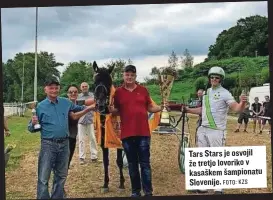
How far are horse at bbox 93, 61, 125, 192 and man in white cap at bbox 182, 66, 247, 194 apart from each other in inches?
36.3

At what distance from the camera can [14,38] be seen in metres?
5.21

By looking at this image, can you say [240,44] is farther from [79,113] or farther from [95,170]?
[95,170]

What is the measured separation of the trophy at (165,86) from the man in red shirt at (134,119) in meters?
0.20

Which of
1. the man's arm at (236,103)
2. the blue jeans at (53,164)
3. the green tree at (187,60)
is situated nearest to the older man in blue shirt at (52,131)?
the blue jeans at (53,164)

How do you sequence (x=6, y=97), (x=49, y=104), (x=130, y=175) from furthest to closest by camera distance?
1. (x=6, y=97)
2. (x=130, y=175)
3. (x=49, y=104)

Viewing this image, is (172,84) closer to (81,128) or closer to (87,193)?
(81,128)

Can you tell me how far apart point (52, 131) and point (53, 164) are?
35 cm

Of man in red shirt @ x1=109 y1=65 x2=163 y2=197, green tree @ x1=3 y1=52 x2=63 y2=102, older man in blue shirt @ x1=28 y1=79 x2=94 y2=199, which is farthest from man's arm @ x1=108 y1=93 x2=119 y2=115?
green tree @ x1=3 y1=52 x2=63 y2=102

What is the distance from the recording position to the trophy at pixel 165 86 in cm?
514

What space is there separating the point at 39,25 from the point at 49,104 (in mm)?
1052

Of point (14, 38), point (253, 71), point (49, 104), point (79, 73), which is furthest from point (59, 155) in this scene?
point (253, 71)

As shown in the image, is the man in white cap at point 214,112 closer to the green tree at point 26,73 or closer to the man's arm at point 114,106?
the man's arm at point 114,106

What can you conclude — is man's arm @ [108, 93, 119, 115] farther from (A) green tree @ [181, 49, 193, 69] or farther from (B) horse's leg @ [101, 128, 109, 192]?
(A) green tree @ [181, 49, 193, 69]

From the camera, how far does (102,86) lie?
499 centimetres
